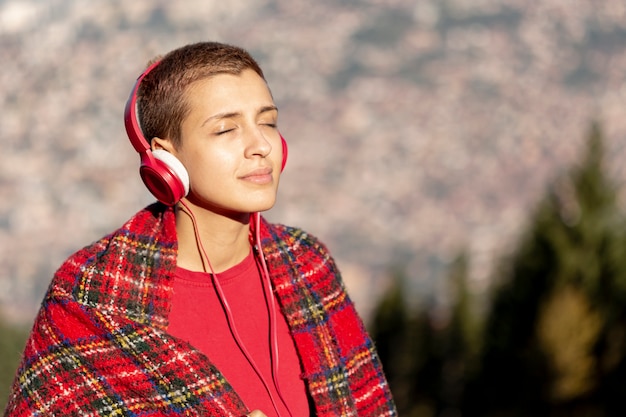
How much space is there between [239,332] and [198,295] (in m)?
0.16

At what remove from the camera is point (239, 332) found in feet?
7.80

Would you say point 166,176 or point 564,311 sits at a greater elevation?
point 166,176

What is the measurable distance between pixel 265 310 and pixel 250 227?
271 millimetres

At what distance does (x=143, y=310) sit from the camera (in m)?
2.19

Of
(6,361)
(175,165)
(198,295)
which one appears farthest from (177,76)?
(6,361)

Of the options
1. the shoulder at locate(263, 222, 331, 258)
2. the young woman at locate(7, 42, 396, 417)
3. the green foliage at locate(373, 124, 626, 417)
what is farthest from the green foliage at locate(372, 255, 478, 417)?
the young woman at locate(7, 42, 396, 417)

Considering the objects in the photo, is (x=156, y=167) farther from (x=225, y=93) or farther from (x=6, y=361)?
(x=6, y=361)

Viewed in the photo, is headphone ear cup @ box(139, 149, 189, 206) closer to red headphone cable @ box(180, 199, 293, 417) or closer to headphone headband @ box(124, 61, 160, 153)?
headphone headband @ box(124, 61, 160, 153)

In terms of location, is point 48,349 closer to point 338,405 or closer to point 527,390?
point 338,405

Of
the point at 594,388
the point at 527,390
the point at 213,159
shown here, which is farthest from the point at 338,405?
the point at 527,390

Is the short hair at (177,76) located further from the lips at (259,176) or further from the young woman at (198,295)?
the lips at (259,176)

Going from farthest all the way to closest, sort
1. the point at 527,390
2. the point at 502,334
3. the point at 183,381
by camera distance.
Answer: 1. the point at 502,334
2. the point at 527,390
3. the point at 183,381

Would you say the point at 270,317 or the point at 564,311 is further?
the point at 564,311

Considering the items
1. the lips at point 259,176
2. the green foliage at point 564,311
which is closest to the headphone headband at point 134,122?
the lips at point 259,176
